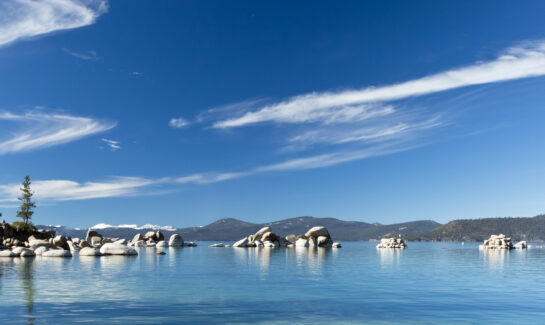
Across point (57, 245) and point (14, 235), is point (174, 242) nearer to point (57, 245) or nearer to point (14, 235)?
point (14, 235)

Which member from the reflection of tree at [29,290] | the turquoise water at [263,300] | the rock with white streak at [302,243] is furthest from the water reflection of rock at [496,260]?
the reflection of tree at [29,290]

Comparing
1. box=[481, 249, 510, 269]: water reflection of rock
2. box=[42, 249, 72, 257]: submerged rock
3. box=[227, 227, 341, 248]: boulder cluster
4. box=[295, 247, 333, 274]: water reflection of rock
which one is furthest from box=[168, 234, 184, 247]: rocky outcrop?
box=[481, 249, 510, 269]: water reflection of rock

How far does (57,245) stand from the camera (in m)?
76.0

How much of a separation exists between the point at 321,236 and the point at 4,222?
258 feet

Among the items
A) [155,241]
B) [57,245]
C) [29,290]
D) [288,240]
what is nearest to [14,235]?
[57,245]

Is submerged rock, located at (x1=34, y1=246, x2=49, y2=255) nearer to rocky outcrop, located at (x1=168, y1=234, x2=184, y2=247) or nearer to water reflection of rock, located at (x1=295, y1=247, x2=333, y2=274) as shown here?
water reflection of rock, located at (x1=295, y1=247, x2=333, y2=274)

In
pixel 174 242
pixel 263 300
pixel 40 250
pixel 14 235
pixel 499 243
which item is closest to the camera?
pixel 263 300

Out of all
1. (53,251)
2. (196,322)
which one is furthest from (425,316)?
(53,251)

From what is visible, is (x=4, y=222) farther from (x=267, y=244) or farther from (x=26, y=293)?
(x=26, y=293)

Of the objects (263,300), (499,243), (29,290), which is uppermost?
(29,290)

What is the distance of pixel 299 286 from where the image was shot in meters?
29.7

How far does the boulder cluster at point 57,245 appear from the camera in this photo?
6341 cm

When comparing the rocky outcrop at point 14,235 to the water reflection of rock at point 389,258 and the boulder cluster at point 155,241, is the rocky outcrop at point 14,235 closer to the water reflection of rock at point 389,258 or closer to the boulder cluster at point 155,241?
the boulder cluster at point 155,241

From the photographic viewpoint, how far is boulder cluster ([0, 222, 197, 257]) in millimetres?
63412
